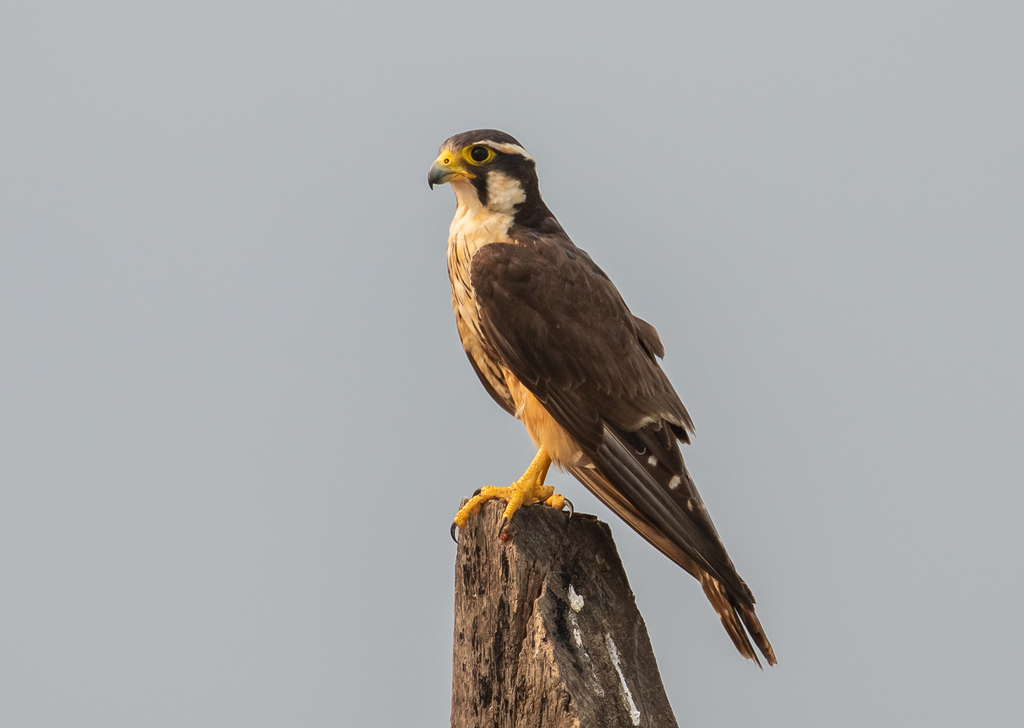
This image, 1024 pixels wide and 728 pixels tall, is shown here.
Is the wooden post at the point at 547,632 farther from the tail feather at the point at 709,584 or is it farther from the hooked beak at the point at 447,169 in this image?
the hooked beak at the point at 447,169

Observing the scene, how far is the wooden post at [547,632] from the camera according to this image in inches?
90.4

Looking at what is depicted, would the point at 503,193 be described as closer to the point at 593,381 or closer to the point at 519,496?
the point at 593,381

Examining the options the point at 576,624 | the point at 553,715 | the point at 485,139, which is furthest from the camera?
the point at 485,139

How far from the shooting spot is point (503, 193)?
2955 millimetres

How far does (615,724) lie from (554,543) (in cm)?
49

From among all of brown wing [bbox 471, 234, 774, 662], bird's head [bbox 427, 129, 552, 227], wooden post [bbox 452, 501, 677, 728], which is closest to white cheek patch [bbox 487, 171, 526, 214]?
bird's head [bbox 427, 129, 552, 227]

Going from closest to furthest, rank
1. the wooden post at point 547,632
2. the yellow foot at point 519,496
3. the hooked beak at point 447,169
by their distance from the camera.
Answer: the wooden post at point 547,632, the yellow foot at point 519,496, the hooked beak at point 447,169

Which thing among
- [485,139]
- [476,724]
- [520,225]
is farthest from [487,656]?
[485,139]

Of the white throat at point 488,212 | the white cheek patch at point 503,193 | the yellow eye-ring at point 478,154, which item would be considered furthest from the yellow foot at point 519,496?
the yellow eye-ring at point 478,154

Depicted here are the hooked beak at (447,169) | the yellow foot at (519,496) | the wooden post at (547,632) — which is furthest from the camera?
the hooked beak at (447,169)

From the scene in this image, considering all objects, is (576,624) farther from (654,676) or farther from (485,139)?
(485,139)

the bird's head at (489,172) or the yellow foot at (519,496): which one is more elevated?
the bird's head at (489,172)

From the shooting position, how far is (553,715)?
2.24 m

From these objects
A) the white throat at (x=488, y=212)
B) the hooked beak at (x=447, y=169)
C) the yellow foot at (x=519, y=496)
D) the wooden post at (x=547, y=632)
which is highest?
the hooked beak at (x=447, y=169)
